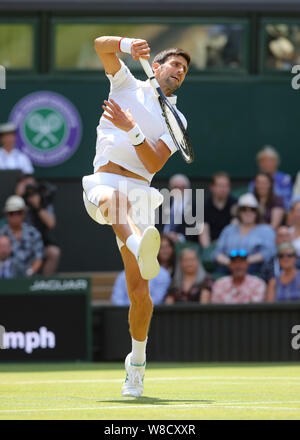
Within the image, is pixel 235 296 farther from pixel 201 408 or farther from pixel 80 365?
pixel 201 408

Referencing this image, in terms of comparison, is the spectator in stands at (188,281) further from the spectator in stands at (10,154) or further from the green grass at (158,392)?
the spectator in stands at (10,154)

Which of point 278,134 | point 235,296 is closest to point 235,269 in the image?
point 235,296

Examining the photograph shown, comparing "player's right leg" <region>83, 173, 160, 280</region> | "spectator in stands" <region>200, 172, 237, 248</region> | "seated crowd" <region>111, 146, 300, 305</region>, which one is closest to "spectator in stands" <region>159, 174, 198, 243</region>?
"seated crowd" <region>111, 146, 300, 305</region>

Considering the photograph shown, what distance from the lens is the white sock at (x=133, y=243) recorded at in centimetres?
651

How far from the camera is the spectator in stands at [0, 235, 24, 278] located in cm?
1192

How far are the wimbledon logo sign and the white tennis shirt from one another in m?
7.61

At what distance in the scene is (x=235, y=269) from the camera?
11.3 meters

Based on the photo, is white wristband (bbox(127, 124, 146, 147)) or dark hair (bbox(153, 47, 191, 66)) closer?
white wristband (bbox(127, 124, 146, 147))

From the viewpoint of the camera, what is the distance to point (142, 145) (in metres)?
6.91

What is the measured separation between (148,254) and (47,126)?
28.6 feet

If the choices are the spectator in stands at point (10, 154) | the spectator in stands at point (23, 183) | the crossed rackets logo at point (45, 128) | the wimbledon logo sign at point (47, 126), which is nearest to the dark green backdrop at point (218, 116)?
the wimbledon logo sign at point (47, 126)

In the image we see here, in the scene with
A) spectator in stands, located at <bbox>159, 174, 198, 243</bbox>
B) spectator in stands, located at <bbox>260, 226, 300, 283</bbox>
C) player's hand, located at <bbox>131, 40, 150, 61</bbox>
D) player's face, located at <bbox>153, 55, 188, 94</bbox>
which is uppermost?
player's hand, located at <bbox>131, 40, 150, 61</bbox>

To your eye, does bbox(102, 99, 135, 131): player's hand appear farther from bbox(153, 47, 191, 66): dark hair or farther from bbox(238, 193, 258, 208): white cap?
bbox(238, 193, 258, 208): white cap

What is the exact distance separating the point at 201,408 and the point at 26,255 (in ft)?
20.7
